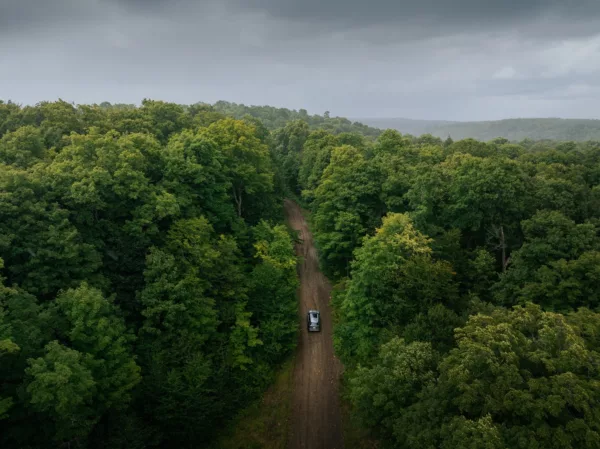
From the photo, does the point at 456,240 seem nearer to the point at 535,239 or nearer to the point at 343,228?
the point at 535,239

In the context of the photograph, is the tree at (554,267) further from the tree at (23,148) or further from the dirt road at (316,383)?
the tree at (23,148)

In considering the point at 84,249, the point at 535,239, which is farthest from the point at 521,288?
the point at 84,249

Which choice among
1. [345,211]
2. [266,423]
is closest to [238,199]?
[345,211]

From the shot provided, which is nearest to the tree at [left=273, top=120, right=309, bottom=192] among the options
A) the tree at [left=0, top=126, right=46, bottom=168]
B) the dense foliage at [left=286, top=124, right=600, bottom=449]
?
the dense foliage at [left=286, top=124, right=600, bottom=449]

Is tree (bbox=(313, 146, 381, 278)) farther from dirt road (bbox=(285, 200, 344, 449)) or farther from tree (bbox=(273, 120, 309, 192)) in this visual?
tree (bbox=(273, 120, 309, 192))

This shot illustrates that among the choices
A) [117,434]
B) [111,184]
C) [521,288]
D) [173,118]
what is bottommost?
[117,434]

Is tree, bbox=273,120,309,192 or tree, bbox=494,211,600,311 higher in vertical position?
tree, bbox=273,120,309,192
